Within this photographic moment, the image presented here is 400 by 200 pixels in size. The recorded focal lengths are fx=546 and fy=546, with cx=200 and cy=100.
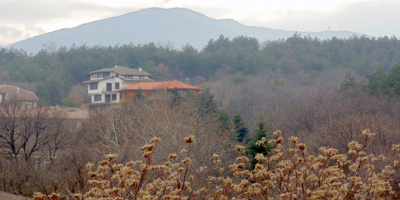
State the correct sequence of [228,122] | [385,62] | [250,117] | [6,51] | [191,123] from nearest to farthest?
1. [191,123]
2. [228,122]
3. [250,117]
4. [385,62]
5. [6,51]

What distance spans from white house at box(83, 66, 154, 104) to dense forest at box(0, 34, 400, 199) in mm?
2800

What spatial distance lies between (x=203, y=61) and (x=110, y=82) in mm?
16591

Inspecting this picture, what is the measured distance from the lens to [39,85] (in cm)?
6919

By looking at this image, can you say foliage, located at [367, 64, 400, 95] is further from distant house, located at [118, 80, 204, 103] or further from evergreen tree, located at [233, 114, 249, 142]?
distant house, located at [118, 80, 204, 103]

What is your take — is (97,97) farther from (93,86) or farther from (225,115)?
(225,115)

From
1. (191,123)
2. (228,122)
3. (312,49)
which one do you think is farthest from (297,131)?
(312,49)

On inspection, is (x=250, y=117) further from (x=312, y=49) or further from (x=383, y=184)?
(x=383, y=184)

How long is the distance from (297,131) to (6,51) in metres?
68.6

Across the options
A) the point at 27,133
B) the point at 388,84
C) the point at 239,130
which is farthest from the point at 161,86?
the point at 27,133

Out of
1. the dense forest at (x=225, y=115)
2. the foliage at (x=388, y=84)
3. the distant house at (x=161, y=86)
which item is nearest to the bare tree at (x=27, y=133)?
the dense forest at (x=225, y=115)

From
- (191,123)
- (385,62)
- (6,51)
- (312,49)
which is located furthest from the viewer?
(6,51)

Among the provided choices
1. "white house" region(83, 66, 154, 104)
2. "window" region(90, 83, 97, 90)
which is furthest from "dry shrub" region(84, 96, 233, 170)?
"window" region(90, 83, 97, 90)

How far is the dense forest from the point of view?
670 cm

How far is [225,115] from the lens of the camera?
129ft
